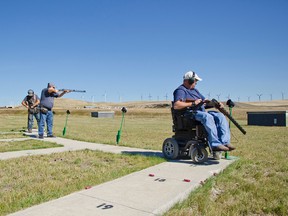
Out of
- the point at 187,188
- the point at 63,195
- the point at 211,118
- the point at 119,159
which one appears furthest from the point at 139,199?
the point at 119,159

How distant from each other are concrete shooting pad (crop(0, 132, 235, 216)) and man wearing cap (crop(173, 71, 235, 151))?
1.62 feet

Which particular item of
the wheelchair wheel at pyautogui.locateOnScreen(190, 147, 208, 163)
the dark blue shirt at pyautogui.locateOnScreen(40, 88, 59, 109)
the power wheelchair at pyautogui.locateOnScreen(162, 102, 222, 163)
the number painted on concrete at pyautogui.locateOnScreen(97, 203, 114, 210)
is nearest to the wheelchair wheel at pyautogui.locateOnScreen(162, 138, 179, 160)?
the power wheelchair at pyautogui.locateOnScreen(162, 102, 222, 163)

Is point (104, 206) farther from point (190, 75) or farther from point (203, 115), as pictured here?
point (190, 75)

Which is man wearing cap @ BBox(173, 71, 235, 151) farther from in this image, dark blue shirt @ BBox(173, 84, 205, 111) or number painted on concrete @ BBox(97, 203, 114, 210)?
number painted on concrete @ BBox(97, 203, 114, 210)

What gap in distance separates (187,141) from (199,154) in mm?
449

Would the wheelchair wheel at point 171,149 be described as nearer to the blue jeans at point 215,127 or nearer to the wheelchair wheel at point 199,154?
the wheelchair wheel at point 199,154

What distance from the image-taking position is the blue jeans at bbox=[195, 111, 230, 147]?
5.32 metres

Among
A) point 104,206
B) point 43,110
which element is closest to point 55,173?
point 104,206

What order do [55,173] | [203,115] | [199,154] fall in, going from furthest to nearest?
[199,154] < [203,115] < [55,173]

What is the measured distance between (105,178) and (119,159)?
Answer: 6.17 feet

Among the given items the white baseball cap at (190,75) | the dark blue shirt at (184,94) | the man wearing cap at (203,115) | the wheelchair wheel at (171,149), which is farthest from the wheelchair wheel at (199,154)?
the white baseball cap at (190,75)

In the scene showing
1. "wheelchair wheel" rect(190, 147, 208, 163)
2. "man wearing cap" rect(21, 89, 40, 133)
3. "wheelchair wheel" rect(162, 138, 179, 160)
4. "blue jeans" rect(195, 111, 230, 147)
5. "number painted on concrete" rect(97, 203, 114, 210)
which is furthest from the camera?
"man wearing cap" rect(21, 89, 40, 133)

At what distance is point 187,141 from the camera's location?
5.95 meters

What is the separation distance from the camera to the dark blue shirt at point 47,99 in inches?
406
